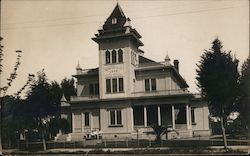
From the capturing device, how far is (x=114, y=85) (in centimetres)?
3347

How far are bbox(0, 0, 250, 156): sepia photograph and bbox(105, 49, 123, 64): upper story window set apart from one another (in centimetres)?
9

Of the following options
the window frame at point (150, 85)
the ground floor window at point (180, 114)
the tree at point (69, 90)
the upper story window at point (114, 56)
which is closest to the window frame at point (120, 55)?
the upper story window at point (114, 56)

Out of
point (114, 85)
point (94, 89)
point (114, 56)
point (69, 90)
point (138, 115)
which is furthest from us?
point (94, 89)

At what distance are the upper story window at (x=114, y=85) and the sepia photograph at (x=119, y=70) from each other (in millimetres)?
93

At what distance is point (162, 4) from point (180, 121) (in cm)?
1678

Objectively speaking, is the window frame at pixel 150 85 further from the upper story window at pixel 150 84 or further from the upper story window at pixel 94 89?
the upper story window at pixel 94 89

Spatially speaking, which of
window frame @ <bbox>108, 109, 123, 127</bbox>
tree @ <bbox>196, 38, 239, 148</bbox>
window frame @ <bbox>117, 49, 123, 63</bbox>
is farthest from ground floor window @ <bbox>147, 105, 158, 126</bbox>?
tree @ <bbox>196, 38, 239, 148</bbox>

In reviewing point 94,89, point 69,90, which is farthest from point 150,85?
point 69,90

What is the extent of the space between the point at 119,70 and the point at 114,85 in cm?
138

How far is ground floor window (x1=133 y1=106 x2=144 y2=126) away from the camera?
33.4 metres

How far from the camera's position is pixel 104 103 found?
109 feet

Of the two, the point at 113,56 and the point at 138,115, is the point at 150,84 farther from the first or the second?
the point at 113,56

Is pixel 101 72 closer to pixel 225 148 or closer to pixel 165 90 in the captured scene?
pixel 165 90

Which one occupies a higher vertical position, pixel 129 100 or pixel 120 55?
pixel 120 55
